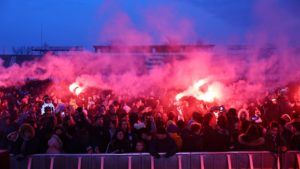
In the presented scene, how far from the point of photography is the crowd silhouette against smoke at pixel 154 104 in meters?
8.29

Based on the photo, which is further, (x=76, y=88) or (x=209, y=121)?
(x=76, y=88)

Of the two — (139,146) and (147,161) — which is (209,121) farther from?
(147,161)

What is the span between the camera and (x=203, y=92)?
1500cm

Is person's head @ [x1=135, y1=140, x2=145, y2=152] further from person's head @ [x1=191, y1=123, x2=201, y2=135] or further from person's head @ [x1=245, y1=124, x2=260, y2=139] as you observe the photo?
person's head @ [x1=245, y1=124, x2=260, y2=139]

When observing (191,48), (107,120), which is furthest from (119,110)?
(191,48)

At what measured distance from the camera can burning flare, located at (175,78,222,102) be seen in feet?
47.9

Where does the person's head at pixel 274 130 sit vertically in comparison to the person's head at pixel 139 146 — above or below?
above

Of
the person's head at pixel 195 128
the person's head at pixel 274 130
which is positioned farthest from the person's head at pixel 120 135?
the person's head at pixel 274 130

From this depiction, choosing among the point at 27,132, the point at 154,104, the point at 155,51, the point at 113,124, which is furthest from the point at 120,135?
the point at 155,51

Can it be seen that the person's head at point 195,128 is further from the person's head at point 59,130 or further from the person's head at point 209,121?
the person's head at point 59,130

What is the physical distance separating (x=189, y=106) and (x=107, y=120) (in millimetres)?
3848

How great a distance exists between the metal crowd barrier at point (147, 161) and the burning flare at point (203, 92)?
6.59 meters

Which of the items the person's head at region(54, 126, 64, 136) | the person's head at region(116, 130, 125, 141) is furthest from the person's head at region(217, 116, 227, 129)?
the person's head at region(54, 126, 64, 136)

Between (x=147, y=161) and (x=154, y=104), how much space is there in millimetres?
6371
